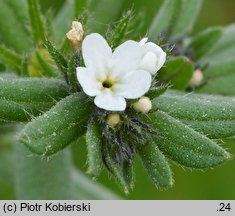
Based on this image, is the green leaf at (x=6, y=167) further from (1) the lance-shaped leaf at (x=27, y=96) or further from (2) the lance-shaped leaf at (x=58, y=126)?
(2) the lance-shaped leaf at (x=58, y=126)

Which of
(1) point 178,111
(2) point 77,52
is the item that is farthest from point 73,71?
(1) point 178,111

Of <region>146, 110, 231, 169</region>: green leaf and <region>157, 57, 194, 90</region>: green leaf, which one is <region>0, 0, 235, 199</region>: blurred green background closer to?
<region>157, 57, 194, 90</region>: green leaf

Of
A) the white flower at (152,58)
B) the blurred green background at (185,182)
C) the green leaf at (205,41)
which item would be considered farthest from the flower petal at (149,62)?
the blurred green background at (185,182)

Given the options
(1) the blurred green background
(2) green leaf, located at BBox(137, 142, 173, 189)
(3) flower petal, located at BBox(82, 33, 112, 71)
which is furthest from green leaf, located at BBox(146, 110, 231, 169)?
(1) the blurred green background

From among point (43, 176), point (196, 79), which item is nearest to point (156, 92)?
point (196, 79)

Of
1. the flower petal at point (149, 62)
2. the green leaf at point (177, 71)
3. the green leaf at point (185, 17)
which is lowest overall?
the flower petal at point (149, 62)

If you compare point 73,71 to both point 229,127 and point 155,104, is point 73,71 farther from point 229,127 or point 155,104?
point 229,127
